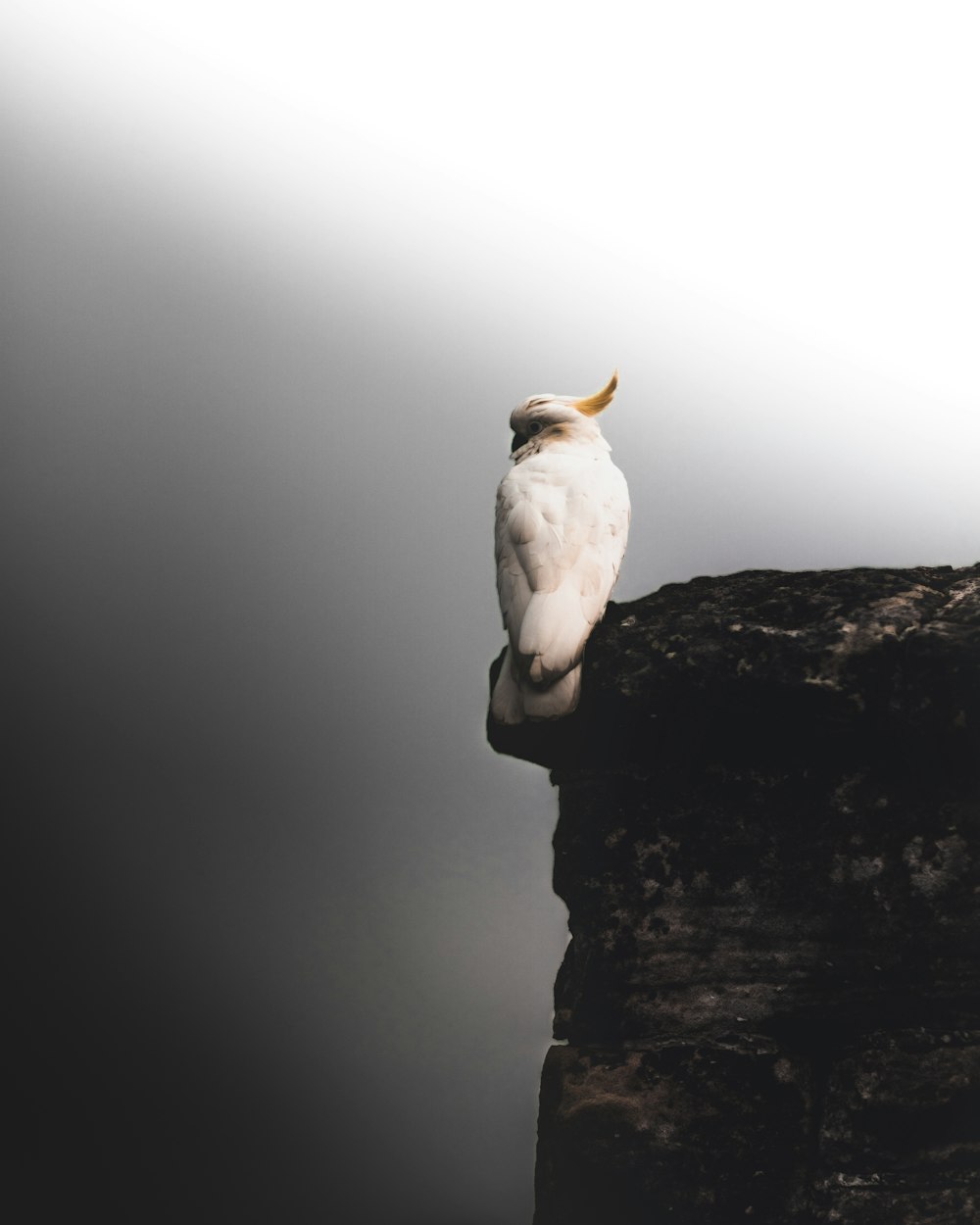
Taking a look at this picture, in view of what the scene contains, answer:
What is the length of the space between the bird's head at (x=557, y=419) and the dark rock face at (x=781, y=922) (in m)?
1.04

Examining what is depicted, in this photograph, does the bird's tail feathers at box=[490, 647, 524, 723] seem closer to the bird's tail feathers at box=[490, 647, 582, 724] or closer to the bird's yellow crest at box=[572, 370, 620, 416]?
the bird's tail feathers at box=[490, 647, 582, 724]

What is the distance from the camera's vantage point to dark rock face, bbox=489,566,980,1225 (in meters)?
1.85

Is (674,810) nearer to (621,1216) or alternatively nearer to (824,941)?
(824,941)

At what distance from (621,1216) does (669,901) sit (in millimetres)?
602

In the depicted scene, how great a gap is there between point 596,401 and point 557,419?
0.59 ft

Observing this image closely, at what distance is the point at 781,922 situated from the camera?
2018 mm

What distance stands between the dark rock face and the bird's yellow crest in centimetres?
119

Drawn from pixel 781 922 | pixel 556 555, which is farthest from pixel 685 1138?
pixel 556 555

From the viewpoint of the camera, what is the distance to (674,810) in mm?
2158

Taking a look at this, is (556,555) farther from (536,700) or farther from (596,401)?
(596,401)

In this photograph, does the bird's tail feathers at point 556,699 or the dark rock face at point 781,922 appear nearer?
the dark rock face at point 781,922

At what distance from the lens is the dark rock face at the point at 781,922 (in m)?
1.85

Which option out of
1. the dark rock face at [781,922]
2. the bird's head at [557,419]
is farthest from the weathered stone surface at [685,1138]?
the bird's head at [557,419]

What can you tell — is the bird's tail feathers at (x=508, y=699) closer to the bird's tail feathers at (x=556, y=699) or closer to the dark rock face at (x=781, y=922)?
the bird's tail feathers at (x=556, y=699)
